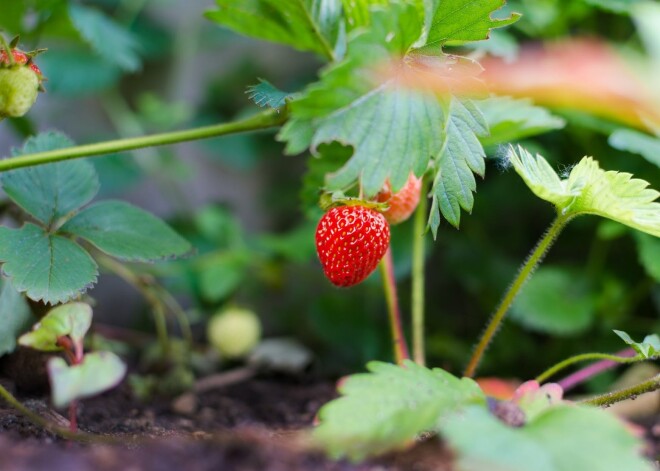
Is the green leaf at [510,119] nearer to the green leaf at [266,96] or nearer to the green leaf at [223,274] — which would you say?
the green leaf at [266,96]

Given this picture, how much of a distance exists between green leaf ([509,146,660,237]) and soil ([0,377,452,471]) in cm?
29

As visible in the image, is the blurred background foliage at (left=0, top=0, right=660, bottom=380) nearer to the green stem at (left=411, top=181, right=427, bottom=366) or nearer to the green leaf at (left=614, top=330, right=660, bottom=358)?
the green stem at (left=411, top=181, right=427, bottom=366)

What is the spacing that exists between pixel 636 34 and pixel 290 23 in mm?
1018

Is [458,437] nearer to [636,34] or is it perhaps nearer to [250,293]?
[250,293]

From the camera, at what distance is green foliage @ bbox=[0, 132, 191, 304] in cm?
80

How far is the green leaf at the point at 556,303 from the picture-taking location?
1326 mm

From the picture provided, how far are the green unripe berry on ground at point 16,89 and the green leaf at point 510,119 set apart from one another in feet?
1.81

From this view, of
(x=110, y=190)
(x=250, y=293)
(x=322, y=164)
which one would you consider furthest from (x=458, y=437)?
(x=110, y=190)

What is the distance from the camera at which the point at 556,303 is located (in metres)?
1.38

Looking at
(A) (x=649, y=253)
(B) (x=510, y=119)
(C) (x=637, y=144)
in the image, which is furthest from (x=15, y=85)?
(A) (x=649, y=253)

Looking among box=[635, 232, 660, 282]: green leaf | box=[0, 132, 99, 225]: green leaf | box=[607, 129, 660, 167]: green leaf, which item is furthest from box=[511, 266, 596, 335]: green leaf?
box=[0, 132, 99, 225]: green leaf

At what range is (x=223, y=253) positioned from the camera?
1.48 m

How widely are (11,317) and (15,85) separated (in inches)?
12.1

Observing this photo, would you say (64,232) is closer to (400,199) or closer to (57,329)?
(57,329)
